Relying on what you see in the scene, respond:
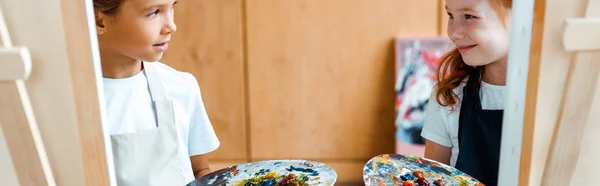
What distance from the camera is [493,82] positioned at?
2.00 ft

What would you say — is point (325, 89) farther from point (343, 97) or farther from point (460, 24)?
point (460, 24)

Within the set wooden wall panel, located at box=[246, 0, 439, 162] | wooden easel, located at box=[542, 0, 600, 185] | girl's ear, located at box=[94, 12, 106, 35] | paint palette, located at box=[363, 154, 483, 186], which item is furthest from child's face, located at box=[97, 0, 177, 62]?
wooden easel, located at box=[542, 0, 600, 185]

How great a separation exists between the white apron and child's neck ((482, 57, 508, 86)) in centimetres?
38

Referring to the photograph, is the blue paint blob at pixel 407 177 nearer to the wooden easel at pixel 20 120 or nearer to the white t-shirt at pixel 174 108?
the white t-shirt at pixel 174 108

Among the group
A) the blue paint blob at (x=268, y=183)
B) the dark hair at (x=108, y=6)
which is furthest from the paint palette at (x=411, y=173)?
the dark hair at (x=108, y=6)

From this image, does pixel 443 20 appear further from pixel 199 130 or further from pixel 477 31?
pixel 199 130

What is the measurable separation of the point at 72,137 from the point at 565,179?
511 mm

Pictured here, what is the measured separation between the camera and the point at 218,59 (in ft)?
2.12

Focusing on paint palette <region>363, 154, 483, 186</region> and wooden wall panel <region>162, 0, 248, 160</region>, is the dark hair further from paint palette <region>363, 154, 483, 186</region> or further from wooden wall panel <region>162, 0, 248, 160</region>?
paint palette <region>363, 154, 483, 186</region>

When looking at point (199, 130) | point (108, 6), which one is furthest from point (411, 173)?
point (108, 6)

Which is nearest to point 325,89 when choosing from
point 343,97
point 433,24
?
point 343,97

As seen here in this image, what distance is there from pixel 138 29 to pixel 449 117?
384mm

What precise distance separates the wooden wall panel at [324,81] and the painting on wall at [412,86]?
0.01 metres

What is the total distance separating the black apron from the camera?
0.61 metres
